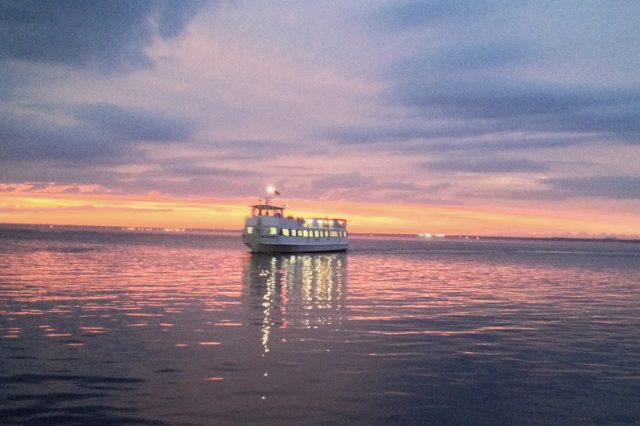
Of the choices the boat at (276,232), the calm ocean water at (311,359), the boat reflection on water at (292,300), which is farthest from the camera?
the boat at (276,232)

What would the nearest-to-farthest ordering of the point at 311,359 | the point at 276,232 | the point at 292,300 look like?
the point at 311,359 < the point at 292,300 < the point at 276,232

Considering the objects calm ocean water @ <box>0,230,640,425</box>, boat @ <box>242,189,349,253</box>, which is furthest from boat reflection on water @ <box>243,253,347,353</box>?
boat @ <box>242,189,349,253</box>

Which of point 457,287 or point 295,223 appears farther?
point 295,223

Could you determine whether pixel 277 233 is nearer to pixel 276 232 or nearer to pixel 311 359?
pixel 276 232

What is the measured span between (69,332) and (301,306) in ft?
36.2

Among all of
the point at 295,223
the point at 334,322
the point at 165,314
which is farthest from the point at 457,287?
the point at 295,223

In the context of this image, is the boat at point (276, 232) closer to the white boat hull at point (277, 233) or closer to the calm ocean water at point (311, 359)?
the white boat hull at point (277, 233)

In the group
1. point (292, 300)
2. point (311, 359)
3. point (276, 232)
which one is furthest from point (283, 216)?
point (311, 359)

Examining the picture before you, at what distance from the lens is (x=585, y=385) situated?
13.0 metres

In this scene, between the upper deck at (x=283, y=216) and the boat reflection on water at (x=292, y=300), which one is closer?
the boat reflection on water at (x=292, y=300)

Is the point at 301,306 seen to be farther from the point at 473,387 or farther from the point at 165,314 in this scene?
the point at 473,387

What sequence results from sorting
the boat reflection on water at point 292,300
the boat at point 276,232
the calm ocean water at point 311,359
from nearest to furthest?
the calm ocean water at point 311,359 < the boat reflection on water at point 292,300 < the boat at point 276,232

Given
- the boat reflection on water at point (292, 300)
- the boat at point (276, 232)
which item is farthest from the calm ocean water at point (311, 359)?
the boat at point (276, 232)

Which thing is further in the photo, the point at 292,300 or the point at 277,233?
the point at 277,233
